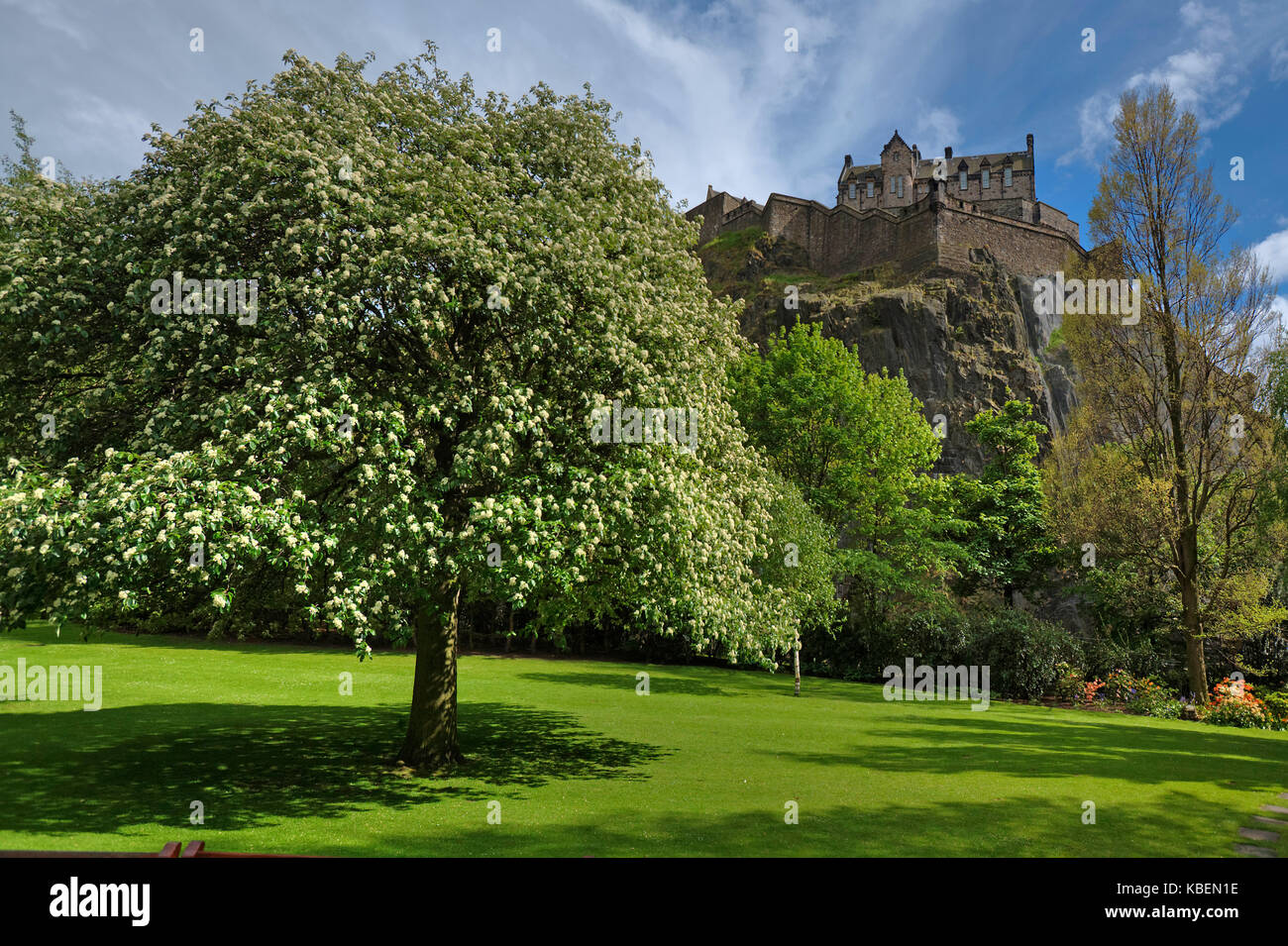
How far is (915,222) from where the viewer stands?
286ft

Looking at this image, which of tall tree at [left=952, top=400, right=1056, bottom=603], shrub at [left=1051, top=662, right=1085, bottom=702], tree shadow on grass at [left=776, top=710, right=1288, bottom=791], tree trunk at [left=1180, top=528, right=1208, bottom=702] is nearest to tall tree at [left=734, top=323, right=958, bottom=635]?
tall tree at [left=952, top=400, right=1056, bottom=603]

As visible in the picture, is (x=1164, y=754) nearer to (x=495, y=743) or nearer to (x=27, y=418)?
(x=495, y=743)

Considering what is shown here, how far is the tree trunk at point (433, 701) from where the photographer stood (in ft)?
49.5

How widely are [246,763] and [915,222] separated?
89270 millimetres

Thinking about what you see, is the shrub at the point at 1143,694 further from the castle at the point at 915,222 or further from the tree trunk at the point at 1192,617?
the castle at the point at 915,222

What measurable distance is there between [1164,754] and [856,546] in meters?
26.0

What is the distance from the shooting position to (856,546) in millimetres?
43844

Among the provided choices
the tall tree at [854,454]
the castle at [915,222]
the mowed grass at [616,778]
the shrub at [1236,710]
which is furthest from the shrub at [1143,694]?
the castle at [915,222]

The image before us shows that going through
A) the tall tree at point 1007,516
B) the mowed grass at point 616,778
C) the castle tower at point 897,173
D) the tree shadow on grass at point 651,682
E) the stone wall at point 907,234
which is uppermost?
the castle tower at point 897,173

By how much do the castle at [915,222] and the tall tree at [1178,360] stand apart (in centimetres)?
4392

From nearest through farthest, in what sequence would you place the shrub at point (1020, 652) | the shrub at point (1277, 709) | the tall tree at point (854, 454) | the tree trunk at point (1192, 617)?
the shrub at point (1277, 709)
the tree trunk at point (1192, 617)
the shrub at point (1020, 652)
the tall tree at point (854, 454)

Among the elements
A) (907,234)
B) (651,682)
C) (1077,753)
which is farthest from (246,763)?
(907,234)

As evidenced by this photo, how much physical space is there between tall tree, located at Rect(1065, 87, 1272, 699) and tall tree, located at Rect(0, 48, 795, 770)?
22.3m
